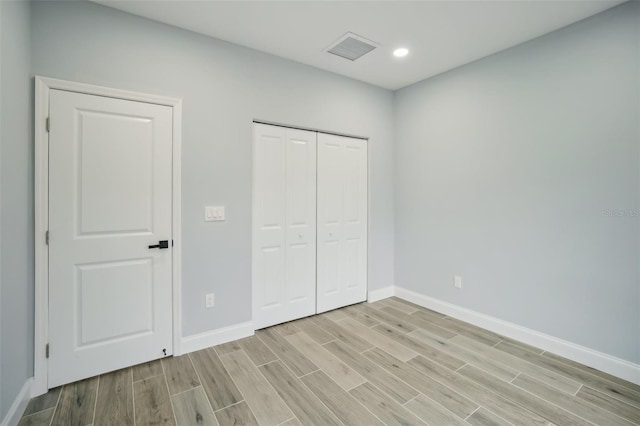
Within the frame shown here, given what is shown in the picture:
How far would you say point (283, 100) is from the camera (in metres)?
3.05

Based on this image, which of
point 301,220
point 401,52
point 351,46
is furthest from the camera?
point 301,220

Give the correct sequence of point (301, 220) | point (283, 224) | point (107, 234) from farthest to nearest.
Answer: point (301, 220)
point (283, 224)
point (107, 234)

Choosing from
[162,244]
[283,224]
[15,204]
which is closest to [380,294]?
[283,224]

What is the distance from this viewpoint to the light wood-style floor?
1.81 m

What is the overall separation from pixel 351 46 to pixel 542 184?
2.13 meters

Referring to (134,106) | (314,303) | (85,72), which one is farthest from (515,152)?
(85,72)

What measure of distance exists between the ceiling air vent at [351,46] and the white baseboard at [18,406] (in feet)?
11.2

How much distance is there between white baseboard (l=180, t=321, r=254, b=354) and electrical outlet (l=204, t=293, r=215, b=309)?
235mm

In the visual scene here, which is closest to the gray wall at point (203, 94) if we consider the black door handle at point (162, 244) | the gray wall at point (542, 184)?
the black door handle at point (162, 244)

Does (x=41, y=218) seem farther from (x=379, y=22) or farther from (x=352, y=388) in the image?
(x=379, y=22)

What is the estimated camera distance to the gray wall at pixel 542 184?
2.24m

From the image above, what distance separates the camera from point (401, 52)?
2.93m

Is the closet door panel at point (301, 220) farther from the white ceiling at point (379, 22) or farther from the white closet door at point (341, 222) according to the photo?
the white ceiling at point (379, 22)

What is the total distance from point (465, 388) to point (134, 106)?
3.20 m
